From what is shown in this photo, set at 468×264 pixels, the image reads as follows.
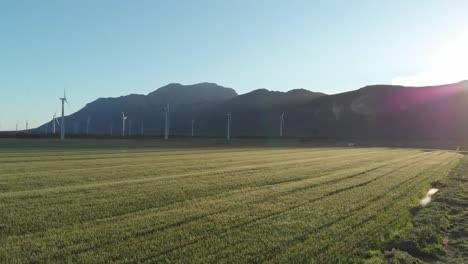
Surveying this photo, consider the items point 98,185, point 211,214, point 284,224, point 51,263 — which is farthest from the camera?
point 98,185

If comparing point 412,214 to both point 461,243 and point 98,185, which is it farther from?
point 98,185

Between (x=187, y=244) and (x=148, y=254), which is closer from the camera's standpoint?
(x=148, y=254)

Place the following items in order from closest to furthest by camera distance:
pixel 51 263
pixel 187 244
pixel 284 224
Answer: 1. pixel 51 263
2. pixel 187 244
3. pixel 284 224

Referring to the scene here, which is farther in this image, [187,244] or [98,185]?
[98,185]

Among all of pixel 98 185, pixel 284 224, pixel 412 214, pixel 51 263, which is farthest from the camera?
pixel 98 185

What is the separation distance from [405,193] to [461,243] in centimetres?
864

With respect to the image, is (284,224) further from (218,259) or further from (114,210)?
(114,210)

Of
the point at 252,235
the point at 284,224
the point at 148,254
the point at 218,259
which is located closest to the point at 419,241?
the point at 284,224

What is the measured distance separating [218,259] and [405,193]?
14.3 metres

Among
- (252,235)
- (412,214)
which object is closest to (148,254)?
(252,235)

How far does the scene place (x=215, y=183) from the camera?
22344mm

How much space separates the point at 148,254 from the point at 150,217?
3849 millimetres

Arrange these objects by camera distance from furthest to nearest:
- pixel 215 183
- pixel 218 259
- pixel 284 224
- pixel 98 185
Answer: pixel 215 183 < pixel 98 185 < pixel 284 224 < pixel 218 259

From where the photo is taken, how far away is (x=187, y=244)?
1073 cm
